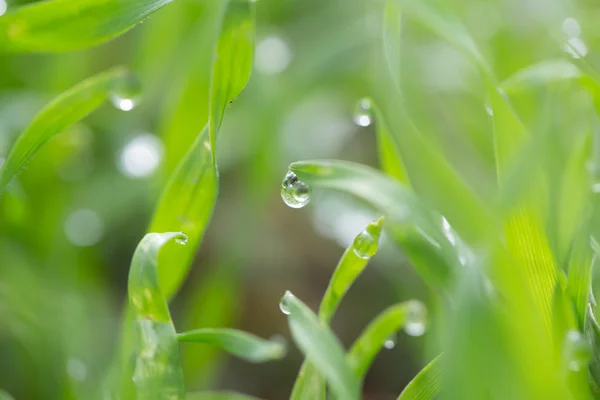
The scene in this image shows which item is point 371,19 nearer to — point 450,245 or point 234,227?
point 234,227

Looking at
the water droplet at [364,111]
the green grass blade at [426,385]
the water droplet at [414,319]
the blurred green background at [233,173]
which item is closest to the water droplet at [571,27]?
the blurred green background at [233,173]

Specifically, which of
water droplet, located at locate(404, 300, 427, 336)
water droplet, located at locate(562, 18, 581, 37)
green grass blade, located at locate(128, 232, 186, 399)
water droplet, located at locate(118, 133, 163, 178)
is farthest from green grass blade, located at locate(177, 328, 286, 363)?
water droplet, located at locate(562, 18, 581, 37)

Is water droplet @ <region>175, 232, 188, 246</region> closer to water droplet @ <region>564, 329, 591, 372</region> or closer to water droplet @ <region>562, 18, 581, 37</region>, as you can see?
water droplet @ <region>564, 329, 591, 372</region>

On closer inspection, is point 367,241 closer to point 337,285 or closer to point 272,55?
point 337,285

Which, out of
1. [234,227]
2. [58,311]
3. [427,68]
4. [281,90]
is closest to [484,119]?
[427,68]

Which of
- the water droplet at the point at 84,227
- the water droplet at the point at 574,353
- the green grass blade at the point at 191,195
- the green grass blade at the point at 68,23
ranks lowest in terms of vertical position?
the water droplet at the point at 574,353

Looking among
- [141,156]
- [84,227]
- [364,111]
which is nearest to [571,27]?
[364,111]

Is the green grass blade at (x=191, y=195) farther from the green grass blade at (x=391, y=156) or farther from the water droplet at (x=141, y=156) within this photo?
the water droplet at (x=141, y=156)
